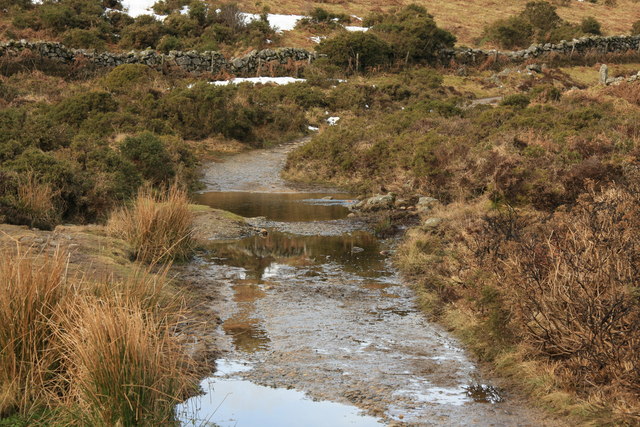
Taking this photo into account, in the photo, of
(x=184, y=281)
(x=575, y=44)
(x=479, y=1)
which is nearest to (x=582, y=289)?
(x=184, y=281)

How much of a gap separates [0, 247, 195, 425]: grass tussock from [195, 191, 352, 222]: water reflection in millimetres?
9924

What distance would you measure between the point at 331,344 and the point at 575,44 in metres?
42.4

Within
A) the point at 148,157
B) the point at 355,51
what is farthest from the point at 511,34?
the point at 148,157

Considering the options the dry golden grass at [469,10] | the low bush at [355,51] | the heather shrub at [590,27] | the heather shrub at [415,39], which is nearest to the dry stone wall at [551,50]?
the heather shrub at [415,39]

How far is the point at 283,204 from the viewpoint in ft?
57.2

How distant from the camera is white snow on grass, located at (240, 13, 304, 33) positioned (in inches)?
1800

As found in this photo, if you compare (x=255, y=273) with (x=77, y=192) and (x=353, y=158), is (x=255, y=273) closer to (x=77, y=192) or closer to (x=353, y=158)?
(x=77, y=192)

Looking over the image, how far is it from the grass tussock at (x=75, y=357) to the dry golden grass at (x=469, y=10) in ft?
152

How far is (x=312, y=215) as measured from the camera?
16.0 metres

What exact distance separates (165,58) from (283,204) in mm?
19434

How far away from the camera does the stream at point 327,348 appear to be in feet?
19.3

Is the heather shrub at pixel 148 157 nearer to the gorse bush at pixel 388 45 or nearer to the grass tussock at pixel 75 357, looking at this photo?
the grass tussock at pixel 75 357

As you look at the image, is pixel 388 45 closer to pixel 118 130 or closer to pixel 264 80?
pixel 264 80

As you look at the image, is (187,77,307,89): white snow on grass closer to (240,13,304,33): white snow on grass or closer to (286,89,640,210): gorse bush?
(286,89,640,210): gorse bush
